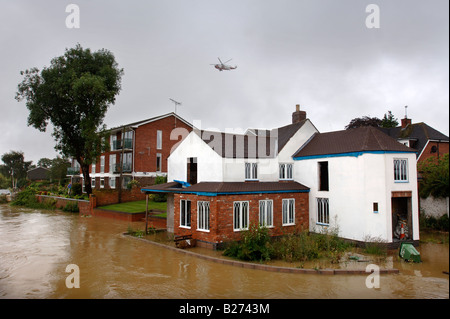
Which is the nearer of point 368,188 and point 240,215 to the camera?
point 368,188

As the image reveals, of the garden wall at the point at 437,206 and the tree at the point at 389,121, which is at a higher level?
the tree at the point at 389,121

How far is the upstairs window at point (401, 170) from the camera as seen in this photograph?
14906 mm

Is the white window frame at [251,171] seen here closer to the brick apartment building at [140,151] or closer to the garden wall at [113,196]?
the garden wall at [113,196]

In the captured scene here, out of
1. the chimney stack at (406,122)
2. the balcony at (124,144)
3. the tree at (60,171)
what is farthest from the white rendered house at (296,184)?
the tree at (60,171)

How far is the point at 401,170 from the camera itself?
15008 mm

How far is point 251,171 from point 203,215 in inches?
154

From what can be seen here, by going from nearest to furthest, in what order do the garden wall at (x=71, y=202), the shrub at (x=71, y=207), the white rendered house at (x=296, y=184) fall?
the white rendered house at (x=296, y=184), the garden wall at (x=71, y=202), the shrub at (x=71, y=207)

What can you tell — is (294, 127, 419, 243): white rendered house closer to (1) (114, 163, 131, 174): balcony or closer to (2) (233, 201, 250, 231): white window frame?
(2) (233, 201, 250, 231): white window frame

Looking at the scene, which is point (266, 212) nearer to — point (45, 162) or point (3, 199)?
point (3, 199)

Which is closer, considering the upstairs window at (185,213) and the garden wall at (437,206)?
the garden wall at (437,206)

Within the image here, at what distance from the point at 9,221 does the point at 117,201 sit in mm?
9154

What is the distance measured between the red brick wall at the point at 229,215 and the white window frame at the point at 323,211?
0.66 meters

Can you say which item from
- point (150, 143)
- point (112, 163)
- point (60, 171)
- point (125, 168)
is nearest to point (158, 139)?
point (150, 143)

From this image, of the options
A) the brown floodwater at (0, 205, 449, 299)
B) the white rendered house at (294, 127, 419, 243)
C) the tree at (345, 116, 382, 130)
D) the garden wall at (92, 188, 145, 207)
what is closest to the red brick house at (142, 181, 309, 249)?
the white rendered house at (294, 127, 419, 243)
